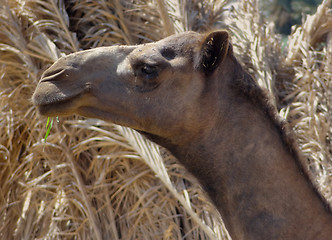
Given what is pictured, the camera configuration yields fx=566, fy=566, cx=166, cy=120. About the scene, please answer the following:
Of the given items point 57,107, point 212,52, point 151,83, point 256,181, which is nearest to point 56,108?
point 57,107

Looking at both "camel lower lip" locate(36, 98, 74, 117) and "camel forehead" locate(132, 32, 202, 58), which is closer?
"camel lower lip" locate(36, 98, 74, 117)

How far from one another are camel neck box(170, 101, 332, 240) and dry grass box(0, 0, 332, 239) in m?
2.04

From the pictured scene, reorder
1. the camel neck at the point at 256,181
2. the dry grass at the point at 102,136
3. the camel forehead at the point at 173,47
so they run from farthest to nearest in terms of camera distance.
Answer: the dry grass at the point at 102,136 < the camel forehead at the point at 173,47 < the camel neck at the point at 256,181

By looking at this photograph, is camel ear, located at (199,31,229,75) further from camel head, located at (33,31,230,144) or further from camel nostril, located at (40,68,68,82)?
camel nostril, located at (40,68,68,82)

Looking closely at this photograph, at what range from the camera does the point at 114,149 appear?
4.77 metres

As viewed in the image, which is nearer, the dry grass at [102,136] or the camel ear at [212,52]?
the camel ear at [212,52]

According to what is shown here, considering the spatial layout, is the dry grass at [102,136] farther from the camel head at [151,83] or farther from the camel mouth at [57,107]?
the camel mouth at [57,107]

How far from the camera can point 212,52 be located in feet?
7.96

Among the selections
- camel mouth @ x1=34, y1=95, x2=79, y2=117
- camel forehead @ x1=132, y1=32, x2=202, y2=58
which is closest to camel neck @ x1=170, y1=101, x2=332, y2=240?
camel forehead @ x1=132, y1=32, x2=202, y2=58

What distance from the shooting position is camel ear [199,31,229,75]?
2402mm

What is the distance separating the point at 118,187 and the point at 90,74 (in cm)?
260

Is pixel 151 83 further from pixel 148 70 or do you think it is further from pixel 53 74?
pixel 53 74

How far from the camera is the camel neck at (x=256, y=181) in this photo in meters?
2.32

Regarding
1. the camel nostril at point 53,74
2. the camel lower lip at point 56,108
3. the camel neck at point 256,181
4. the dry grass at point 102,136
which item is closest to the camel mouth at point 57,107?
the camel lower lip at point 56,108
